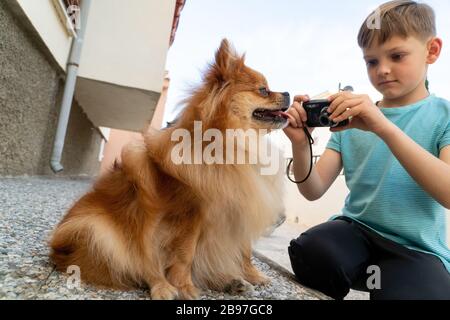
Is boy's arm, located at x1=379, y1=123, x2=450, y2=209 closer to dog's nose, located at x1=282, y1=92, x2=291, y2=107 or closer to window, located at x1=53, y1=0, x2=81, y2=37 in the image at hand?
dog's nose, located at x1=282, y1=92, x2=291, y2=107

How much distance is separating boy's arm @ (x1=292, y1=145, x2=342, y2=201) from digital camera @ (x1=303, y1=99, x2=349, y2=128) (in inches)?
8.3

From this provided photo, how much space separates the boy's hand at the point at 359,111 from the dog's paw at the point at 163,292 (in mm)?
1053

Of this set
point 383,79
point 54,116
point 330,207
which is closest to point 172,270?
point 383,79

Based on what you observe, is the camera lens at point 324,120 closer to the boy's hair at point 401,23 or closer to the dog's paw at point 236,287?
the boy's hair at point 401,23

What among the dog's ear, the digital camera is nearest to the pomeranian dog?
the dog's ear

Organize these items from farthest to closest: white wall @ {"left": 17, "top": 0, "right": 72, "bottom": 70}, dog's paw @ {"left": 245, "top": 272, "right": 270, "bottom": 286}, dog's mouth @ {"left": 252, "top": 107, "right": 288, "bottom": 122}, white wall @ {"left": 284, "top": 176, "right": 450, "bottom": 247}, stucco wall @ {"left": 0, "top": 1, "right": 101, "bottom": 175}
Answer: white wall @ {"left": 284, "top": 176, "right": 450, "bottom": 247}, white wall @ {"left": 17, "top": 0, "right": 72, "bottom": 70}, stucco wall @ {"left": 0, "top": 1, "right": 101, "bottom": 175}, dog's mouth @ {"left": 252, "top": 107, "right": 288, "bottom": 122}, dog's paw @ {"left": 245, "top": 272, "right": 270, "bottom": 286}

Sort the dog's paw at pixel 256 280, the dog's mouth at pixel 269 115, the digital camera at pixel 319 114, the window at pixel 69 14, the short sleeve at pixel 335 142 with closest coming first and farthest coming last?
the digital camera at pixel 319 114
the dog's paw at pixel 256 280
the dog's mouth at pixel 269 115
the short sleeve at pixel 335 142
the window at pixel 69 14

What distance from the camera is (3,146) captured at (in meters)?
3.92

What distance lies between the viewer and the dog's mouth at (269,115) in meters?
1.94

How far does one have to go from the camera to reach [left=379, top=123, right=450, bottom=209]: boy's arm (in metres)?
1.38

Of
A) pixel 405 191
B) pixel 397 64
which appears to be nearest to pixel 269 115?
pixel 397 64

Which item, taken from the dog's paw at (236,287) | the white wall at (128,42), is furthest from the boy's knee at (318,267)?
the white wall at (128,42)

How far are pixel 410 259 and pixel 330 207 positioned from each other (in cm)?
741
